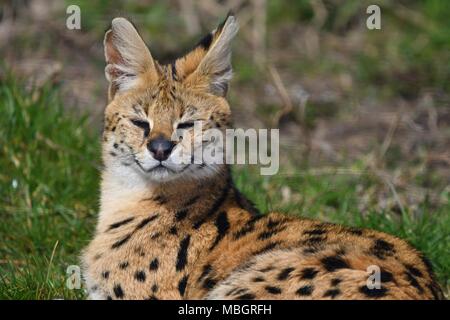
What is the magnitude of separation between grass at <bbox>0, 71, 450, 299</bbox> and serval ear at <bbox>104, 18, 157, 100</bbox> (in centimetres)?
110

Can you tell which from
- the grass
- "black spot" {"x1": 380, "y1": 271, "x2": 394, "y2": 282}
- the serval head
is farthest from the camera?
the grass

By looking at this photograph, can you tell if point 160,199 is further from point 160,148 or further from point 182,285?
point 182,285

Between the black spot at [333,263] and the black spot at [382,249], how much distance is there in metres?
0.22

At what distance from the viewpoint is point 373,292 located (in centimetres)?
461

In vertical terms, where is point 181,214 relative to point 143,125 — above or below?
below

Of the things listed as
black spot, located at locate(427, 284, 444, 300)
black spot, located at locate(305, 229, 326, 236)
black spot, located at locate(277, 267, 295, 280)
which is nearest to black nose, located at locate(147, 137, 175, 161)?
black spot, located at locate(305, 229, 326, 236)

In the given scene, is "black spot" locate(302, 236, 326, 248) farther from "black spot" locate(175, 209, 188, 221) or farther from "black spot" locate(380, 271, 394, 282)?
"black spot" locate(175, 209, 188, 221)

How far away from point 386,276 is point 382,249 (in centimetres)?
43

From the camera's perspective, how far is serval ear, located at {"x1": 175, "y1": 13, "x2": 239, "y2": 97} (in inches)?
230

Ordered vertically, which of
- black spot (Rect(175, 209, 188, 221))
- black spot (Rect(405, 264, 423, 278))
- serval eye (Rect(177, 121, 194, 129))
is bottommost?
black spot (Rect(405, 264, 423, 278))

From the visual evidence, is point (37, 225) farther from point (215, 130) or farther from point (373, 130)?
point (373, 130)

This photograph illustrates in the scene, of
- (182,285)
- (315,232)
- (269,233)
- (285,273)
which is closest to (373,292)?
(285,273)

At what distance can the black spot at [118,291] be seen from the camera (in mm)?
5477

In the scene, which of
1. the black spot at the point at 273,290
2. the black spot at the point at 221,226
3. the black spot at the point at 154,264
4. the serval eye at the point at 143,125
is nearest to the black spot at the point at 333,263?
the black spot at the point at 273,290
